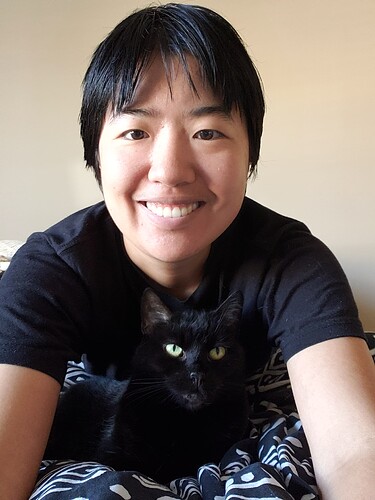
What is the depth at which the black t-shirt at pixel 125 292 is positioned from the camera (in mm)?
786

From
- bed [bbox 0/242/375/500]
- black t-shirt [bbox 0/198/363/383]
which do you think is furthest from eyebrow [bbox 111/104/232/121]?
bed [bbox 0/242/375/500]

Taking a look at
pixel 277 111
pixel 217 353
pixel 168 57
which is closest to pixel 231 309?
pixel 217 353

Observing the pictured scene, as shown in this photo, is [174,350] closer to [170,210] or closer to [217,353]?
[217,353]

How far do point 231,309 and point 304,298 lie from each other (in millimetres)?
127

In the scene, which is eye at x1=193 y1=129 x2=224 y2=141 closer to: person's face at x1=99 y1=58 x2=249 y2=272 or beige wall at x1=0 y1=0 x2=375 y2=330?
person's face at x1=99 y1=58 x2=249 y2=272

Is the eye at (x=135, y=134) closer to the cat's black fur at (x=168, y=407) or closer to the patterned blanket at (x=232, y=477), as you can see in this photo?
the cat's black fur at (x=168, y=407)

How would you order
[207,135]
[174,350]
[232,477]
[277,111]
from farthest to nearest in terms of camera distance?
[277,111] → [174,350] → [207,135] → [232,477]

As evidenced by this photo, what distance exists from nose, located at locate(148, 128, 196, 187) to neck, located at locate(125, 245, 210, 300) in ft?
0.61

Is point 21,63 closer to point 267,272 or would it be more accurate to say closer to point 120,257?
point 120,257

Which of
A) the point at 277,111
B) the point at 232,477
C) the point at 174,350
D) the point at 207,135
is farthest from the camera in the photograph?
the point at 277,111

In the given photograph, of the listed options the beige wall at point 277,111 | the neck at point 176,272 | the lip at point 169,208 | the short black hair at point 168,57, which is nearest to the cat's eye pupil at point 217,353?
the neck at point 176,272

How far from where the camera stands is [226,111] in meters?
0.79

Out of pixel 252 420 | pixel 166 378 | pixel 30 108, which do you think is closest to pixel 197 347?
pixel 166 378

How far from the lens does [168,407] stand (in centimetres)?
87
